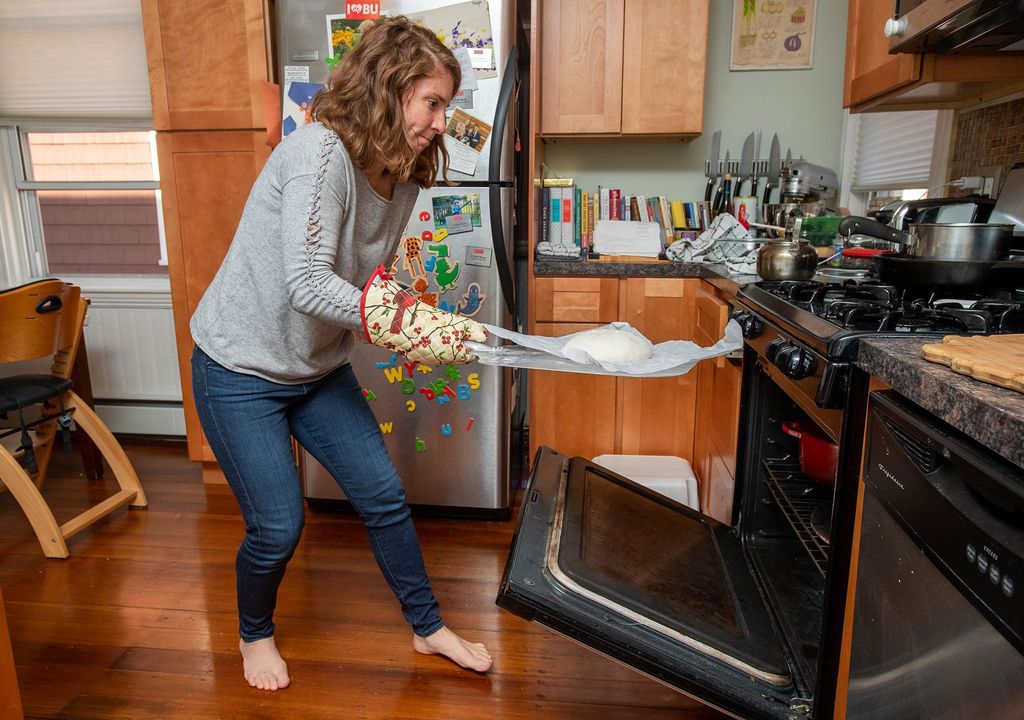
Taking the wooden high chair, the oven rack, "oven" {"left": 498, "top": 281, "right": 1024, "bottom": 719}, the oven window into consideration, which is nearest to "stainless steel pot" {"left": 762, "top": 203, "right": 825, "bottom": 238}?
"oven" {"left": 498, "top": 281, "right": 1024, "bottom": 719}

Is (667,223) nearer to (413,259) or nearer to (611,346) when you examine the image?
(413,259)

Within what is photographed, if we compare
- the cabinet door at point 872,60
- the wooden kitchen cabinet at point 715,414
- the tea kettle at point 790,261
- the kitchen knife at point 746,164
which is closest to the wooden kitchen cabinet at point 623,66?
the kitchen knife at point 746,164

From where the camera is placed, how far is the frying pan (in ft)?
4.09

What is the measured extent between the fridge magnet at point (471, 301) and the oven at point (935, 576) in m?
1.54

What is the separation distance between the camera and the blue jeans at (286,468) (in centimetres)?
144

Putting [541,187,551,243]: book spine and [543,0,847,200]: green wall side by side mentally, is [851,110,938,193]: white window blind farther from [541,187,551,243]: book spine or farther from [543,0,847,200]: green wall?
[541,187,551,243]: book spine

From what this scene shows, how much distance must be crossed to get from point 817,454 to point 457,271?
1.29 metres

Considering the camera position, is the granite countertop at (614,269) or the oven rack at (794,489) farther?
the granite countertop at (614,269)

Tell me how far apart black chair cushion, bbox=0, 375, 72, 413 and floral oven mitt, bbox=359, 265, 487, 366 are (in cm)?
174

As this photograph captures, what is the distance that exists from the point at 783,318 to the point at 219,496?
2300 mm

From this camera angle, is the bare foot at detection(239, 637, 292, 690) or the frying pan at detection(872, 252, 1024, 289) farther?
the bare foot at detection(239, 637, 292, 690)

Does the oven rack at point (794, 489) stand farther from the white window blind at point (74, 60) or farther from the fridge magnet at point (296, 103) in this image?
the white window blind at point (74, 60)

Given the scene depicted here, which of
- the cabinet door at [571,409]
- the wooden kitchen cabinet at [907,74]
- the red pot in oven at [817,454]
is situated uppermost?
the wooden kitchen cabinet at [907,74]

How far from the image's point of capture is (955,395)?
0.71m
